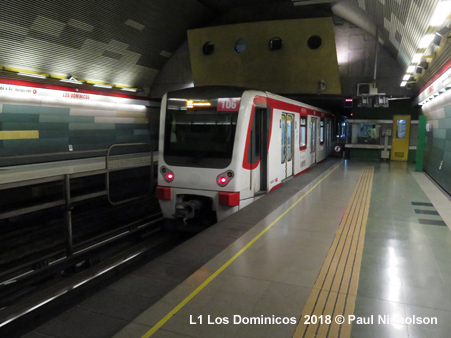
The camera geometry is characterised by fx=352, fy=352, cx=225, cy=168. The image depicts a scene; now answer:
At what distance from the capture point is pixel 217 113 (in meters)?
5.96

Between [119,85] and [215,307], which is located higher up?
[119,85]

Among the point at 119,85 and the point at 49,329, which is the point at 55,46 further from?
the point at 49,329

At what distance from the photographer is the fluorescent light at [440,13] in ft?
14.0

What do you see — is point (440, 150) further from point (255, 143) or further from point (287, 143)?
point (255, 143)

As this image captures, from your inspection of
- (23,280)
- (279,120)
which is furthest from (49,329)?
(279,120)

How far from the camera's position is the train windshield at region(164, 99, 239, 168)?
5867 millimetres

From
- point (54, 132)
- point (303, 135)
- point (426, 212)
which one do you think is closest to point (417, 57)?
point (426, 212)

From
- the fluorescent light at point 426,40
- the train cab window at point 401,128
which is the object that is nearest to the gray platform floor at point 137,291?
the fluorescent light at point 426,40

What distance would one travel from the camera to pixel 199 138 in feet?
19.9

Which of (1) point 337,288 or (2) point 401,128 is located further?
(2) point 401,128

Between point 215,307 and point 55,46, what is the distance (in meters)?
10.7

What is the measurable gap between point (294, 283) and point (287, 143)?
5410 millimetres

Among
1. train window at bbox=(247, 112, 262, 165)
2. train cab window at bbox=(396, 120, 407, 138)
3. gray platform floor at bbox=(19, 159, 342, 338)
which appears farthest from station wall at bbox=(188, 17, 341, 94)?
gray platform floor at bbox=(19, 159, 342, 338)

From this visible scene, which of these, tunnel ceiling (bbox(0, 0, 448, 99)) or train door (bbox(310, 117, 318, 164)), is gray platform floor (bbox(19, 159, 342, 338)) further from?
train door (bbox(310, 117, 318, 164))
